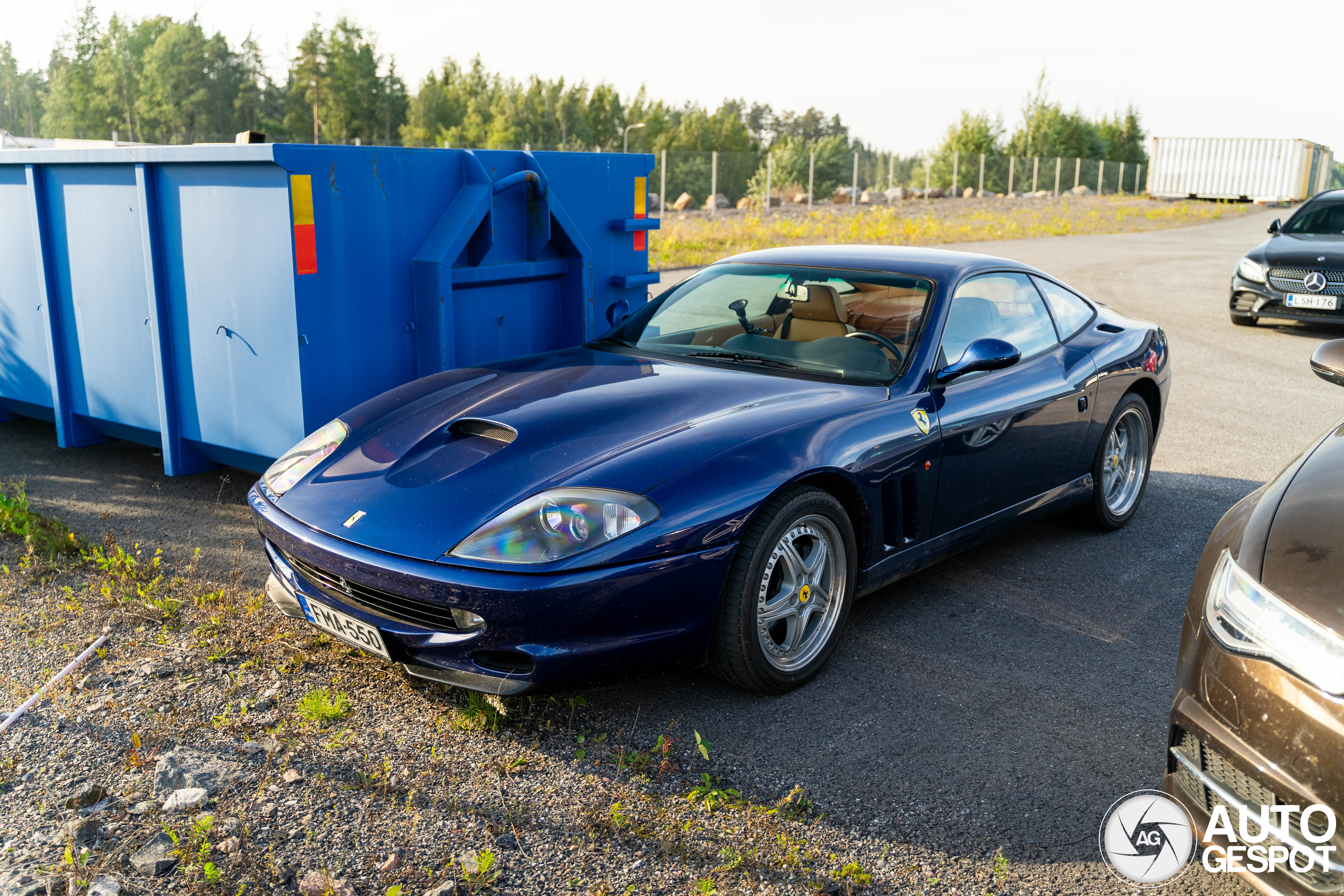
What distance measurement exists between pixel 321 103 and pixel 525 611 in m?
86.5

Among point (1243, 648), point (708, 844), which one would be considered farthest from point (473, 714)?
point (1243, 648)

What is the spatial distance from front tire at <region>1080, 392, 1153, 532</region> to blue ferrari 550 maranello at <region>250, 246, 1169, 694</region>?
0.13 ft

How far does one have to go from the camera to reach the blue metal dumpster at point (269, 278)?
14.9ft

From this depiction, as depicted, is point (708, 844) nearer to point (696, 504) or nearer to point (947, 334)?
point (696, 504)

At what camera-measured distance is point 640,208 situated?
6238 millimetres

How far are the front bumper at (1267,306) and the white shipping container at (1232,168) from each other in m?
47.3

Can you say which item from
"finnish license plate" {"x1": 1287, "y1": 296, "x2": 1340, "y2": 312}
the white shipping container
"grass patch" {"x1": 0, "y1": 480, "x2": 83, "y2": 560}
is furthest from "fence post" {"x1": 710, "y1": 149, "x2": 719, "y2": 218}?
the white shipping container

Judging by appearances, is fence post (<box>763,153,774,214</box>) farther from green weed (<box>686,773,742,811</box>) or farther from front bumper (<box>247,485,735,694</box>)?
green weed (<box>686,773,742,811</box>)

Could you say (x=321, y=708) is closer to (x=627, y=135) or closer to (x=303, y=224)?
(x=303, y=224)

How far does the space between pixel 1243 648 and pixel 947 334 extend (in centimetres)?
206

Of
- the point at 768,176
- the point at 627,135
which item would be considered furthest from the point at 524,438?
the point at 627,135

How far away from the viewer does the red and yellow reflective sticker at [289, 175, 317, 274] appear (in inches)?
171

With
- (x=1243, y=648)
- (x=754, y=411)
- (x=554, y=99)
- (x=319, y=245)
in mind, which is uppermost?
(x=554, y=99)

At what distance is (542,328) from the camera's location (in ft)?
18.8
